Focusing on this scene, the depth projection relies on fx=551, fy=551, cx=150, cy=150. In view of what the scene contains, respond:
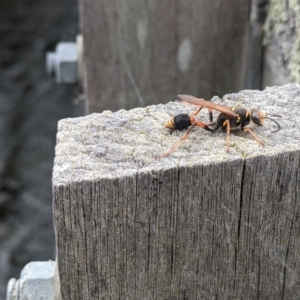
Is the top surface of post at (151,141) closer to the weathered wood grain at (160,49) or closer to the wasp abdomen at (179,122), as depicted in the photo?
the wasp abdomen at (179,122)

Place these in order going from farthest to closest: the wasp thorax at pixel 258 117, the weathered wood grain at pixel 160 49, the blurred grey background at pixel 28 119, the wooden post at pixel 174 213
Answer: the blurred grey background at pixel 28 119, the weathered wood grain at pixel 160 49, the wasp thorax at pixel 258 117, the wooden post at pixel 174 213

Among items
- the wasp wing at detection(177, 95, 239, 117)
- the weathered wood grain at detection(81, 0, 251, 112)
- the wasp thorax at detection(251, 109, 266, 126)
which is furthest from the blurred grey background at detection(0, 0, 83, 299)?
the wasp thorax at detection(251, 109, 266, 126)

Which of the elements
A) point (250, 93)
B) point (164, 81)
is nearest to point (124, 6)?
point (164, 81)

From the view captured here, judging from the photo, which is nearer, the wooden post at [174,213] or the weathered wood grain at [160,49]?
the wooden post at [174,213]

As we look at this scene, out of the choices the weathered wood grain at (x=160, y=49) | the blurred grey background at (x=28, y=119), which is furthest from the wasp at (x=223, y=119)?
the blurred grey background at (x=28, y=119)

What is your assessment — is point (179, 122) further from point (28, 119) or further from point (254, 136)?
point (28, 119)

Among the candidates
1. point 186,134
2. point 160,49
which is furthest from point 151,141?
point 160,49

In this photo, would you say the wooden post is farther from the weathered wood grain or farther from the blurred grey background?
the blurred grey background
